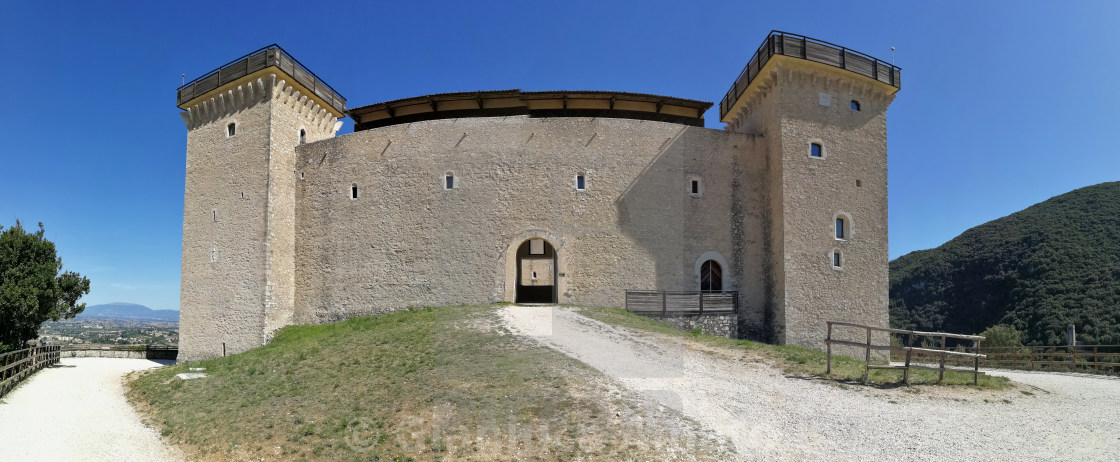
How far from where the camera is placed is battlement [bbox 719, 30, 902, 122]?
63.3 feet

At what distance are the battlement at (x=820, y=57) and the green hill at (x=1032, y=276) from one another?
2415 cm

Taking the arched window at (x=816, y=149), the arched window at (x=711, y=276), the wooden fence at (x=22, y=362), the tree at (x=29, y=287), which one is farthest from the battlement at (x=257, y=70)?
the arched window at (x=816, y=149)

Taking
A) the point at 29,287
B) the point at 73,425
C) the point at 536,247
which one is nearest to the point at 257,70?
the point at 29,287

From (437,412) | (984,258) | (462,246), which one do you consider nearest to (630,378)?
(437,412)

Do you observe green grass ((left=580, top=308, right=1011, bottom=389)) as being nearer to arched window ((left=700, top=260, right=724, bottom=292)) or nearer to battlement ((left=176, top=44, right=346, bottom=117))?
arched window ((left=700, top=260, right=724, bottom=292))

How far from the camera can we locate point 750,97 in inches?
851

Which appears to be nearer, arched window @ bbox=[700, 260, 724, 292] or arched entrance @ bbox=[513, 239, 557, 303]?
arched window @ bbox=[700, 260, 724, 292]

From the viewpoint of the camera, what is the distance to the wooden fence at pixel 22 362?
13828mm

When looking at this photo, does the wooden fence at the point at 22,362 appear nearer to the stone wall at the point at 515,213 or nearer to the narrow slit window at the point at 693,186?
the stone wall at the point at 515,213

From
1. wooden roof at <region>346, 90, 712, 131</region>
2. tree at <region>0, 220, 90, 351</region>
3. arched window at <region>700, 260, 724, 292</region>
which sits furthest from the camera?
wooden roof at <region>346, 90, 712, 131</region>

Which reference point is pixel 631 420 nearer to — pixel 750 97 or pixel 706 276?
pixel 706 276

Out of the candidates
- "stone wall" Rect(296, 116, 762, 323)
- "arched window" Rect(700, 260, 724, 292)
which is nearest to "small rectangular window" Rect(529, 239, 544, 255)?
"stone wall" Rect(296, 116, 762, 323)

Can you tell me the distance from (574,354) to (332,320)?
12182 mm

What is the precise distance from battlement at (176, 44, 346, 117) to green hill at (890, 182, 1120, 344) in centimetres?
4136
